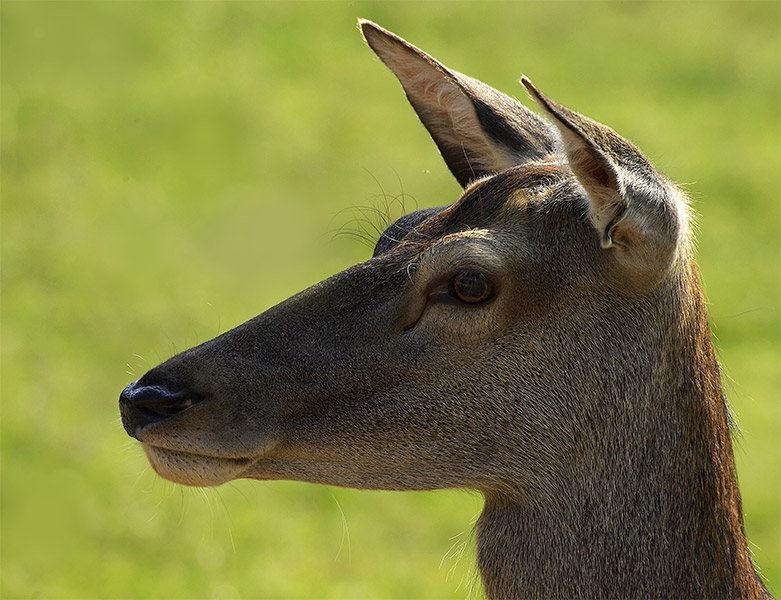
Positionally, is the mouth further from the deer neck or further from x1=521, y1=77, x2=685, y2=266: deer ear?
x1=521, y1=77, x2=685, y2=266: deer ear

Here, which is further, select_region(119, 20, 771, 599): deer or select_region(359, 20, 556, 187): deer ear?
select_region(359, 20, 556, 187): deer ear

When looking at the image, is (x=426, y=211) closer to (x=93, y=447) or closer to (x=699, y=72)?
(x=93, y=447)

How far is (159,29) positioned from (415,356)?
1569 cm

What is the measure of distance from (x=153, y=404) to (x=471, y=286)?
3.83 feet

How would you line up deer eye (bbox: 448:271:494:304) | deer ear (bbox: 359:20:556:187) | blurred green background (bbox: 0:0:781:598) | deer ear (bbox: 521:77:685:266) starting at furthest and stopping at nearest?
1. blurred green background (bbox: 0:0:781:598)
2. deer ear (bbox: 359:20:556:187)
3. deer eye (bbox: 448:271:494:304)
4. deer ear (bbox: 521:77:685:266)

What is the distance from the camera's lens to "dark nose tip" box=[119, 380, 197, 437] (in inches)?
161

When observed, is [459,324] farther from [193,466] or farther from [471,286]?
[193,466]

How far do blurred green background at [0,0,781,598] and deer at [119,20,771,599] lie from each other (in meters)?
4.59

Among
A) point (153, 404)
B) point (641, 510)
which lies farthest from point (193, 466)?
point (641, 510)

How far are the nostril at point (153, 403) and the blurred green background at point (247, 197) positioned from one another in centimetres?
471

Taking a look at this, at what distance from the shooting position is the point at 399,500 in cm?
1098

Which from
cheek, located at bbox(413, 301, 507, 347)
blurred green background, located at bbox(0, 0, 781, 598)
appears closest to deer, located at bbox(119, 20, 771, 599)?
cheek, located at bbox(413, 301, 507, 347)

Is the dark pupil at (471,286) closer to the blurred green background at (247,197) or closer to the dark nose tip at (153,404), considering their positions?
the dark nose tip at (153,404)

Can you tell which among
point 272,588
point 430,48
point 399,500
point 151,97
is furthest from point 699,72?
point 272,588
